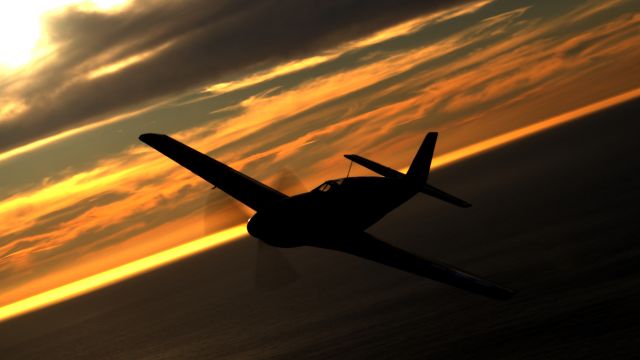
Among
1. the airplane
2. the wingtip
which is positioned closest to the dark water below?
the airplane

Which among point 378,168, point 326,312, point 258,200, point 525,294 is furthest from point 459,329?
point 258,200

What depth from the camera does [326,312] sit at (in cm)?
13375

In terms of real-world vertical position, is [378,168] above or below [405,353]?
above

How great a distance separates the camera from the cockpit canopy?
33.0 meters

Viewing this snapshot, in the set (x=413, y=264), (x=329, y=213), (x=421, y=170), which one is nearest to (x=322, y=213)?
(x=329, y=213)

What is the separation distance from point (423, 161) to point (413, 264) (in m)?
18.5

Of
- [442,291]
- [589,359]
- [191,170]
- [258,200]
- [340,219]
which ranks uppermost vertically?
[191,170]

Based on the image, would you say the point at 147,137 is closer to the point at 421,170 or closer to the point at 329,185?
the point at 329,185

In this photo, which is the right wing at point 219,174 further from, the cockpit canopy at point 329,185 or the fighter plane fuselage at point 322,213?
the fighter plane fuselage at point 322,213

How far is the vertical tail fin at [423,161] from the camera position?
46.4 meters

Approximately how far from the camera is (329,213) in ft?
107

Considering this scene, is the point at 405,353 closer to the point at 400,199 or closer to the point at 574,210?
the point at 400,199

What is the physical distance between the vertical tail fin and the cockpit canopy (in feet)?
42.7

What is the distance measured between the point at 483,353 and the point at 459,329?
11.6m
